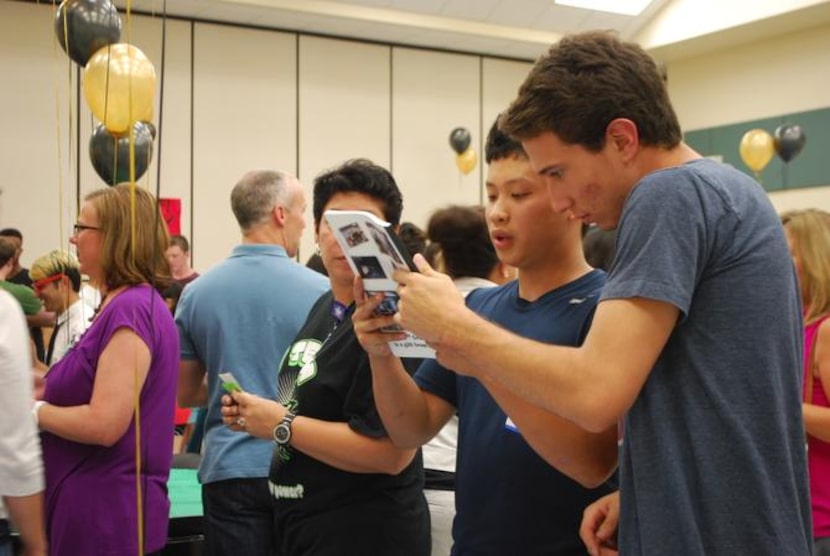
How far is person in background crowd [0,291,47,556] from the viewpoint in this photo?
1642 mm

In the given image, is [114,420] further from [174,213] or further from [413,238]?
[174,213]

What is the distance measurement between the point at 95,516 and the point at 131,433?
0.20m

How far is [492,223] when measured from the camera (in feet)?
5.17

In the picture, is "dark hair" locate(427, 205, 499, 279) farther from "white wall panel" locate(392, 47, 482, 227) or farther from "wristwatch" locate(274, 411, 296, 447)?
"white wall panel" locate(392, 47, 482, 227)

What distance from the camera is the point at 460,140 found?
10203mm

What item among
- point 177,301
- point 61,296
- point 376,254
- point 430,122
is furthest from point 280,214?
point 430,122

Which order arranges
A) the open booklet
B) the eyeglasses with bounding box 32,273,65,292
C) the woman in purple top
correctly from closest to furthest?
the open booklet → the woman in purple top → the eyeglasses with bounding box 32,273,65,292

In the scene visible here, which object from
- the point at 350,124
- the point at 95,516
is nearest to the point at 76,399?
the point at 95,516

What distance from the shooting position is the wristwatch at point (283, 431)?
69.3 inches

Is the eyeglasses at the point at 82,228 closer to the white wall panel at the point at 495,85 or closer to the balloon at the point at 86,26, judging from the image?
the balloon at the point at 86,26

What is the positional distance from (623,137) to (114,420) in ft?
4.47

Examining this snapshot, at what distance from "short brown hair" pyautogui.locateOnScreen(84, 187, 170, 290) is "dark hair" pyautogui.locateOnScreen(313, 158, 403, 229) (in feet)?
1.60

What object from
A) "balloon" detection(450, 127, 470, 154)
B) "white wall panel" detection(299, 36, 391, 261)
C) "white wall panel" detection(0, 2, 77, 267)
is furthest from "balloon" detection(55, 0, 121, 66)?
"balloon" detection(450, 127, 470, 154)

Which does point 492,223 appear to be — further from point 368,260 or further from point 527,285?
point 368,260
